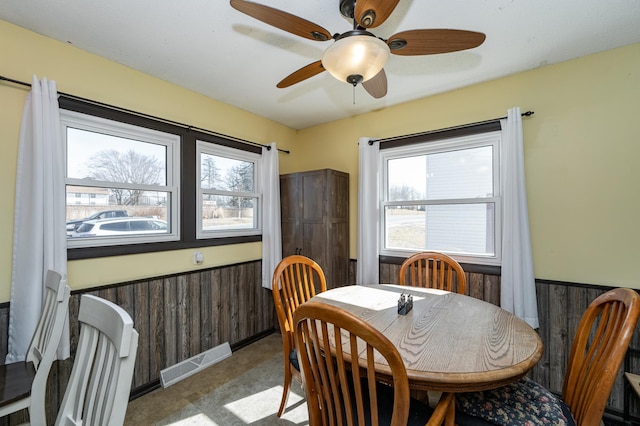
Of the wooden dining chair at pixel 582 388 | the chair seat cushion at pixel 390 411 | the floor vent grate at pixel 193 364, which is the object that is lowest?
the floor vent grate at pixel 193 364

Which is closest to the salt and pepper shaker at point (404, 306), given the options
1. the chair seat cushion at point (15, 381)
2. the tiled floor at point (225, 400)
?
the tiled floor at point (225, 400)

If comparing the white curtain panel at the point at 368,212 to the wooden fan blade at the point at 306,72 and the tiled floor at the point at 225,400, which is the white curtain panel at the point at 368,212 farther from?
the wooden fan blade at the point at 306,72

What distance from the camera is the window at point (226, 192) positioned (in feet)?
9.02

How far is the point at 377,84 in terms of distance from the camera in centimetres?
180

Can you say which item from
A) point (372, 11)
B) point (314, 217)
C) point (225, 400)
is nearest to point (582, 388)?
point (372, 11)

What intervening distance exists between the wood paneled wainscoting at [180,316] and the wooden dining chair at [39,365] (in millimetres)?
391

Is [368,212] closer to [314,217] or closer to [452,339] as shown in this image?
[314,217]

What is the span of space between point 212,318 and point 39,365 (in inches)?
58.0

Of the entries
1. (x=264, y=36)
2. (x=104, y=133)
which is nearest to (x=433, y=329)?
(x=264, y=36)

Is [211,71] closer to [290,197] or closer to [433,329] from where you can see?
[290,197]

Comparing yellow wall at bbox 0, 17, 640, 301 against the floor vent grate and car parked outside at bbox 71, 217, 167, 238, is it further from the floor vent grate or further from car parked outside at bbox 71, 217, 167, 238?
the floor vent grate

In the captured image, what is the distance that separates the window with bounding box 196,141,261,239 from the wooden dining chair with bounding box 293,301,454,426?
1.98 meters

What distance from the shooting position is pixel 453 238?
8.59ft

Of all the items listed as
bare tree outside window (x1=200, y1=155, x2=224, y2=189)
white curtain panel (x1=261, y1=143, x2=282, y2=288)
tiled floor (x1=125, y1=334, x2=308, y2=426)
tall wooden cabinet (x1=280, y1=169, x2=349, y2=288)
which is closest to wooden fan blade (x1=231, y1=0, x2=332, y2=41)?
tall wooden cabinet (x1=280, y1=169, x2=349, y2=288)
